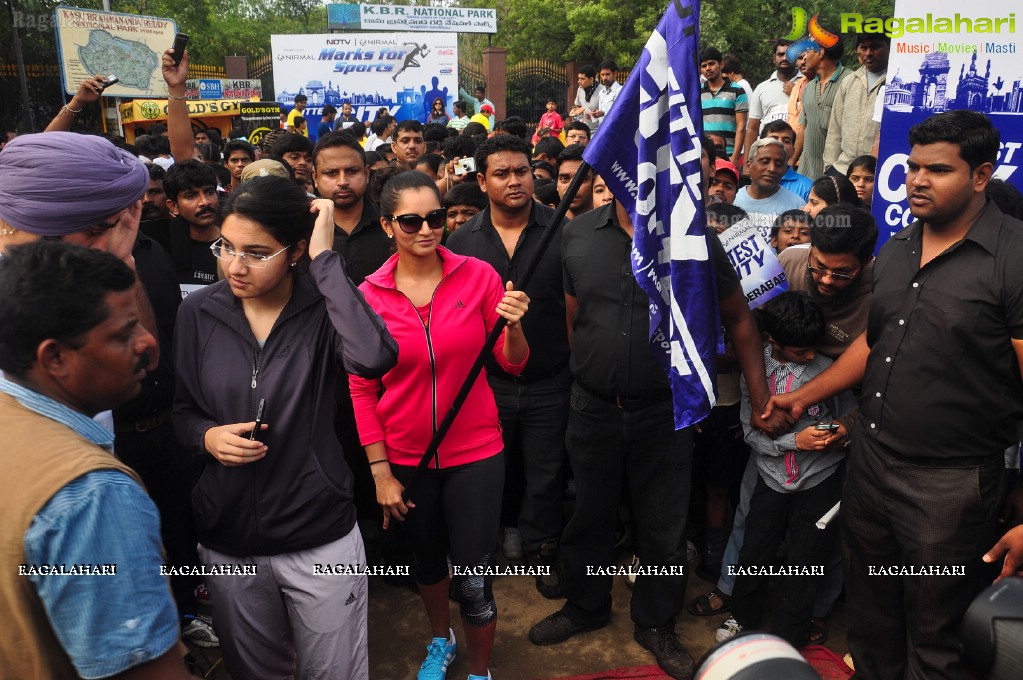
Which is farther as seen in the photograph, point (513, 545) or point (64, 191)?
point (513, 545)

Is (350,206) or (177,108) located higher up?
(177,108)

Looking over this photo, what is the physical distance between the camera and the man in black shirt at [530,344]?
3832mm

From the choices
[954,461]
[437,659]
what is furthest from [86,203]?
[954,461]

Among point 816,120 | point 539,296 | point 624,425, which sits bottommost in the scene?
point 624,425

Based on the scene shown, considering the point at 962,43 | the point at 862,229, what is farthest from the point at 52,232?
the point at 962,43

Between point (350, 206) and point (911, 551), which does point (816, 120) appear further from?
point (911, 551)

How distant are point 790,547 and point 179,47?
4.32 metres

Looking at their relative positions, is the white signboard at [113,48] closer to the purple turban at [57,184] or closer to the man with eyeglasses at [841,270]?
the purple turban at [57,184]

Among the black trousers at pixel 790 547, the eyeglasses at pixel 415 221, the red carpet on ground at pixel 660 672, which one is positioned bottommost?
the red carpet on ground at pixel 660 672

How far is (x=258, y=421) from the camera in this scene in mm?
2340

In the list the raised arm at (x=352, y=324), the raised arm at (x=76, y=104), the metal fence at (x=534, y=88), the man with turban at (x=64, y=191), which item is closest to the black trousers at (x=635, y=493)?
the raised arm at (x=352, y=324)

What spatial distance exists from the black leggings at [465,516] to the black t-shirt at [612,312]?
1.97 ft

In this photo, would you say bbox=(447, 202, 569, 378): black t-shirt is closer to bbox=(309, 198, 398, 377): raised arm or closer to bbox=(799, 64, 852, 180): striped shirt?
bbox=(309, 198, 398, 377): raised arm

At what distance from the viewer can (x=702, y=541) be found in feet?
14.3
